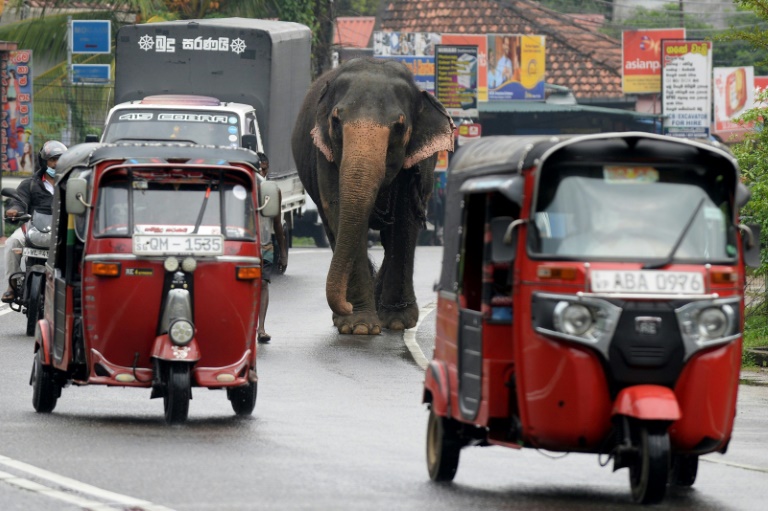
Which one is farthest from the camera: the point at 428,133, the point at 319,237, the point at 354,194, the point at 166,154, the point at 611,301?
the point at 319,237

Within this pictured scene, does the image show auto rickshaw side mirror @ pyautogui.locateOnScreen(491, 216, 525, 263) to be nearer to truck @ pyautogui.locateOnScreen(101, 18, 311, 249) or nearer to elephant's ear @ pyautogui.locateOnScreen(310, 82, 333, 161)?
elephant's ear @ pyautogui.locateOnScreen(310, 82, 333, 161)

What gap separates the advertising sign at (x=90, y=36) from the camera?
39.4 metres

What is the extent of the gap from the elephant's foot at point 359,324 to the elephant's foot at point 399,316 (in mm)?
718

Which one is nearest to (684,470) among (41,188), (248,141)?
(41,188)

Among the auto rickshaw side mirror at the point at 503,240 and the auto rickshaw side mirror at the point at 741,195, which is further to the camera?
the auto rickshaw side mirror at the point at 741,195

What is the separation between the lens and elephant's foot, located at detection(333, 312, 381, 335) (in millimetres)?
20703

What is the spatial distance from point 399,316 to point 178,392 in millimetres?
8604

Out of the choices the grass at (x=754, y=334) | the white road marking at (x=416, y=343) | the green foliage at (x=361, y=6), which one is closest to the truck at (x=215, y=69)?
the white road marking at (x=416, y=343)

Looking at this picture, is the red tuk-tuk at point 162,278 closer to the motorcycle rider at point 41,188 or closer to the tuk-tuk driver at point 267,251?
the tuk-tuk driver at point 267,251

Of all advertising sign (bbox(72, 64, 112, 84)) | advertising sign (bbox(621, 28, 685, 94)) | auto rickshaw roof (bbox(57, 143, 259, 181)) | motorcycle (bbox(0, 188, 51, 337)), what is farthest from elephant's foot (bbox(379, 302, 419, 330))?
advertising sign (bbox(621, 28, 685, 94))

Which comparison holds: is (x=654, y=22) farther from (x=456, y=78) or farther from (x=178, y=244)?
(x=178, y=244)

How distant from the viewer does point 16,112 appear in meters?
39.6

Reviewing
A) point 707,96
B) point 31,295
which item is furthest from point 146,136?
point 707,96

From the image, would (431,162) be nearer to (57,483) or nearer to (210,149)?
(210,149)
